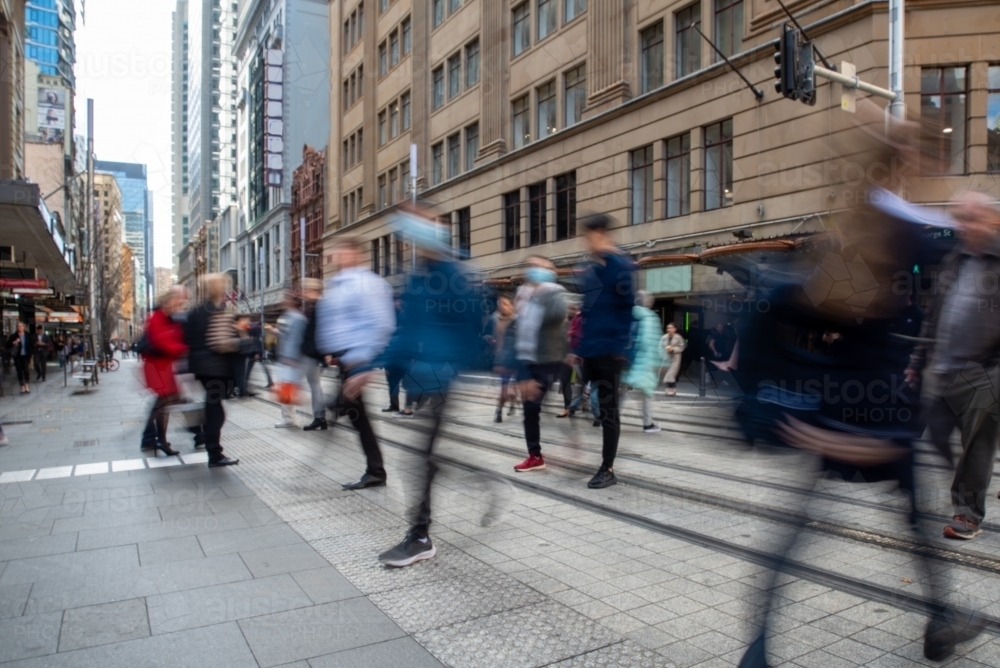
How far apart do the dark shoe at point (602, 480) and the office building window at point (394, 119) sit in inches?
1399

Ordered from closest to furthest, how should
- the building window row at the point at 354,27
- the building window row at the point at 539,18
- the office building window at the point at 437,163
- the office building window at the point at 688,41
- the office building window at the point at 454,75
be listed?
1. the office building window at the point at 688,41
2. the building window row at the point at 539,18
3. the office building window at the point at 454,75
4. the office building window at the point at 437,163
5. the building window row at the point at 354,27

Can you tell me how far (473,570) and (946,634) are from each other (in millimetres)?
2197

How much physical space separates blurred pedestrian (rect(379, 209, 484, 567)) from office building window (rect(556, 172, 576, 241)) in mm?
21235

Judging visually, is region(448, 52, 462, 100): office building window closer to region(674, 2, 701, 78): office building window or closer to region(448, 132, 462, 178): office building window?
region(448, 132, 462, 178): office building window

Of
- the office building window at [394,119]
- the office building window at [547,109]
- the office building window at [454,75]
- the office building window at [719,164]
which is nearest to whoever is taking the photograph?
the office building window at [719,164]

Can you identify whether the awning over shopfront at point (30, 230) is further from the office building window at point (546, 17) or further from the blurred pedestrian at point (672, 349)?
the office building window at point (546, 17)

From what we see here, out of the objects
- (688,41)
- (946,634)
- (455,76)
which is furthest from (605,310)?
(455,76)

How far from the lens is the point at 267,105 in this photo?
51562 millimetres

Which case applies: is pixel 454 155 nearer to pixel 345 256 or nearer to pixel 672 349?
pixel 672 349

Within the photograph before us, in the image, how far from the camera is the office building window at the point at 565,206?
2542 centimetres

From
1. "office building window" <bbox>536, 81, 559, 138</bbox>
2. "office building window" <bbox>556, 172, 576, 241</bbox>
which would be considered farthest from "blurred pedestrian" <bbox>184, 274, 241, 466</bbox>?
"office building window" <bbox>536, 81, 559, 138</bbox>

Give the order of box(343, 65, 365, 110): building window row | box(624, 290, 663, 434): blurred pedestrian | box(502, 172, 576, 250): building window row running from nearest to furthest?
1. box(624, 290, 663, 434): blurred pedestrian
2. box(502, 172, 576, 250): building window row
3. box(343, 65, 365, 110): building window row

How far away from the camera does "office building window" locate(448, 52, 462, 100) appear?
→ 3347 centimetres

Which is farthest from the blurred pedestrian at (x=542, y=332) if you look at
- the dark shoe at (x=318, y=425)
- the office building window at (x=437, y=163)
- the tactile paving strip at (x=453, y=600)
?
the office building window at (x=437, y=163)
